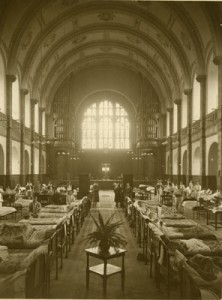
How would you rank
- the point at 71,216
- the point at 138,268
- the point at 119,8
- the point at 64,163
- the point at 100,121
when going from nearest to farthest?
the point at 138,268 < the point at 71,216 < the point at 119,8 < the point at 64,163 < the point at 100,121

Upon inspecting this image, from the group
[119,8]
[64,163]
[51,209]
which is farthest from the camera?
[64,163]

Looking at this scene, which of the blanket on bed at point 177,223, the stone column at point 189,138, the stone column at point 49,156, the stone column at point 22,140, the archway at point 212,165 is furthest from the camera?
the stone column at point 49,156

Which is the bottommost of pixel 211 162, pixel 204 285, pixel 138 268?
pixel 138 268

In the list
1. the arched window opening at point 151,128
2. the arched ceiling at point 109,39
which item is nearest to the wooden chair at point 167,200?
the arched ceiling at point 109,39

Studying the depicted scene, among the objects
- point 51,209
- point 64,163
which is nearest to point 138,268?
point 51,209

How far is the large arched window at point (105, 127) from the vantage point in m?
36.0

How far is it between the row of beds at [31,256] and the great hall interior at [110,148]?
0.03 metres

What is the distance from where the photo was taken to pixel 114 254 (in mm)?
6277

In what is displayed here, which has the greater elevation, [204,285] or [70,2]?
[70,2]

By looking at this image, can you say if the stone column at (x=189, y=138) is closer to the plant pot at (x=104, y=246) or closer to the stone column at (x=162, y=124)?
the stone column at (x=162, y=124)

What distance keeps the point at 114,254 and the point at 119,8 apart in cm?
1996

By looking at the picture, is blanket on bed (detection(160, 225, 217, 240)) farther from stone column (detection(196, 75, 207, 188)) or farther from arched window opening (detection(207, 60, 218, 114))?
arched window opening (detection(207, 60, 218, 114))

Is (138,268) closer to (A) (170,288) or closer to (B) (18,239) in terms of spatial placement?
(A) (170,288)

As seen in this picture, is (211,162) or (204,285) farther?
(211,162)
